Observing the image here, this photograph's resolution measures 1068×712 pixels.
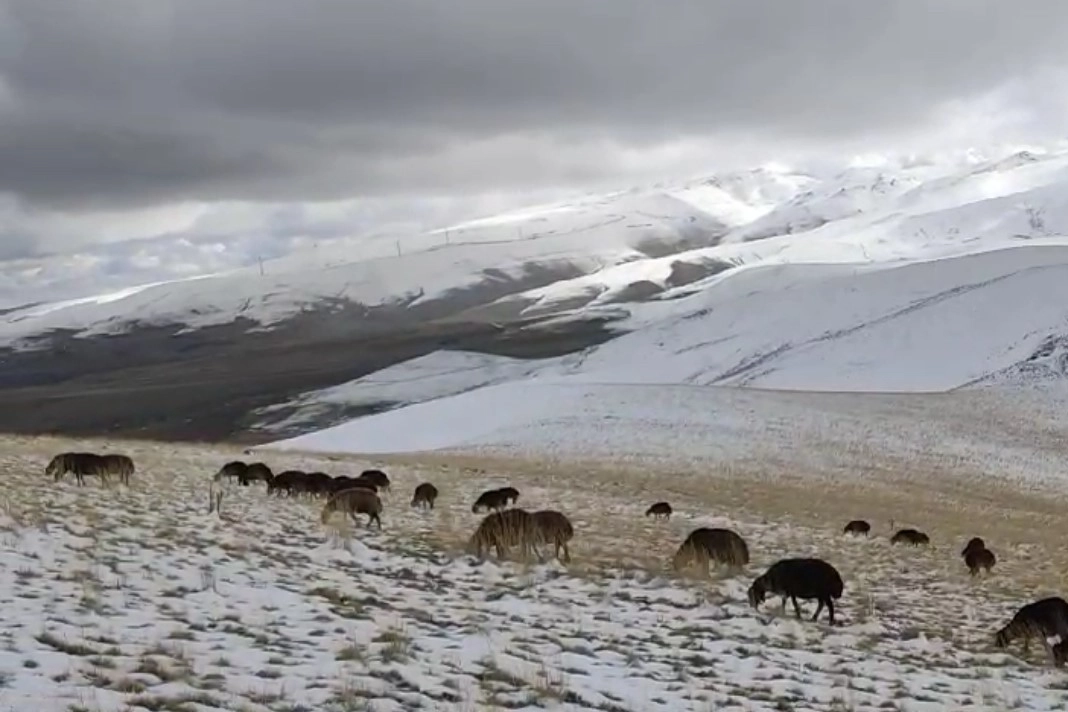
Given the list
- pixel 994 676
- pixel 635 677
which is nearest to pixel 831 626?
pixel 994 676

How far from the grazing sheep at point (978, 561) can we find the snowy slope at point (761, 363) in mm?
22835

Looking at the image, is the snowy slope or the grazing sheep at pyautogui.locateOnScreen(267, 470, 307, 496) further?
the snowy slope

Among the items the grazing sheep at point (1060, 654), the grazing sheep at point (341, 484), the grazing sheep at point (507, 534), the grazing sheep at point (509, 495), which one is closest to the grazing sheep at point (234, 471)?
the grazing sheep at point (341, 484)

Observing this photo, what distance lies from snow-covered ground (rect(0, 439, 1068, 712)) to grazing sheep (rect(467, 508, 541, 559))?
46 cm

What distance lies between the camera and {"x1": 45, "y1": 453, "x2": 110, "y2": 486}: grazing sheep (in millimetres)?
19906

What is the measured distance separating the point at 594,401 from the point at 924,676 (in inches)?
1759

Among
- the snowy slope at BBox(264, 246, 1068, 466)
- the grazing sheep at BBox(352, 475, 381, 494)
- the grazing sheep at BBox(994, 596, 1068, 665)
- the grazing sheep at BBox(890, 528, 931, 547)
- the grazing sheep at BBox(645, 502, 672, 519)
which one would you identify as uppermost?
the snowy slope at BBox(264, 246, 1068, 466)

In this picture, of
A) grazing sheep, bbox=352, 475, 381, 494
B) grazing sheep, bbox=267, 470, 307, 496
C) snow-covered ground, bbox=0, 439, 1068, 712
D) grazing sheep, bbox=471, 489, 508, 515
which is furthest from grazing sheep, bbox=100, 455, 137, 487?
grazing sheep, bbox=471, 489, 508, 515

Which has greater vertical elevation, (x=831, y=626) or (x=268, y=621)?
(x=268, y=621)

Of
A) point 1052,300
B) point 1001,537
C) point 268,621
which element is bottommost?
point 1001,537

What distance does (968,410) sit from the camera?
58031mm

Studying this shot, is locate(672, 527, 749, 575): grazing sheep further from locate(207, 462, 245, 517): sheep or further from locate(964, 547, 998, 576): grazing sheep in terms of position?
locate(207, 462, 245, 517): sheep

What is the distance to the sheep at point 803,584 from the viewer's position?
1426cm

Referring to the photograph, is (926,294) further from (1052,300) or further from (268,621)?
(268,621)
